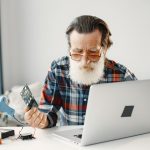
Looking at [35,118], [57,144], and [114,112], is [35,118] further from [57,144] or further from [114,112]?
[114,112]

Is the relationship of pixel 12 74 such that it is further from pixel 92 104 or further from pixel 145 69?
pixel 92 104

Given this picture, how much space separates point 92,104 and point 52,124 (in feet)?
1.43

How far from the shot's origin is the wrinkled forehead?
1.83 m

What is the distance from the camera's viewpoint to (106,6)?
10.2ft

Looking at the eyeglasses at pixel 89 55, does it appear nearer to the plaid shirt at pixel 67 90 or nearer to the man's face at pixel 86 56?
the man's face at pixel 86 56

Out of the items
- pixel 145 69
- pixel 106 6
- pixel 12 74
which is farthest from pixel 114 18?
pixel 12 74

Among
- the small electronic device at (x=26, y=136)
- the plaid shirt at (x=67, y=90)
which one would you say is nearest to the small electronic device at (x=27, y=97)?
the small electronic device at (x=26, y=136)

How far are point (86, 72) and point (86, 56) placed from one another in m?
0.11

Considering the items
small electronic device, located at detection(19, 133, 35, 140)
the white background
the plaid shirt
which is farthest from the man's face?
the white background

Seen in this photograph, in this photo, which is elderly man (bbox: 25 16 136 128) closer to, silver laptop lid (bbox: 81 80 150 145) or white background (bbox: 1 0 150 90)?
silver laptop lid (bbox: 81 80 150 145)

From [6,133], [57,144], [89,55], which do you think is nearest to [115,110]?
[57,144]

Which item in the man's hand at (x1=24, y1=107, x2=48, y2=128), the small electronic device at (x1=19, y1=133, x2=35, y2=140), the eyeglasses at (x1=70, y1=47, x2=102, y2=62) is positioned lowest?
the small electronic device at (x1=19, y1=133, x2=35, y2=140)

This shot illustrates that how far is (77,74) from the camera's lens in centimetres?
192

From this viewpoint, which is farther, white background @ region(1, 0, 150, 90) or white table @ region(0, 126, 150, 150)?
white background @ region(1, 0, 150, 90)
